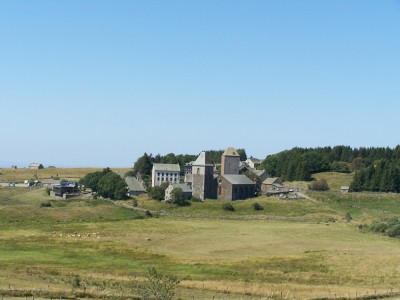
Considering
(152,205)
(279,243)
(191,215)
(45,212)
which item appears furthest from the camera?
(152,205)

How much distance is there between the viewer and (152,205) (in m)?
111

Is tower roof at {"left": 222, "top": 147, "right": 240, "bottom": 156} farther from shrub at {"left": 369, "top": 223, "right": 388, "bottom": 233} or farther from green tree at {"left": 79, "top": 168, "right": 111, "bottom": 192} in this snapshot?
shrub at {"left": 369, "top": 223, "right": 388, "bottom": 233}

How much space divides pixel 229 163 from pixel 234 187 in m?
11.0

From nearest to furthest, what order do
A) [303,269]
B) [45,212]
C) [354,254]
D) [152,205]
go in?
[303,269] → [354,254] → [45,212] → [152,205]

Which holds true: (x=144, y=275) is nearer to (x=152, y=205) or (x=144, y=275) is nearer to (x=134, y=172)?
(x=152, y=205)

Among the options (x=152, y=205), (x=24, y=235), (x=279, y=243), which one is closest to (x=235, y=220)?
(x=152, y=205)

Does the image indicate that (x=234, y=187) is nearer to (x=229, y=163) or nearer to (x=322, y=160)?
(x=229, y=163)

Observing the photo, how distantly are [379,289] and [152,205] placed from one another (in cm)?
6838

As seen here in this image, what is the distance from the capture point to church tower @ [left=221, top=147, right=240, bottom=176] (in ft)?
425

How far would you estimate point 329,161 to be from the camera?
565ft

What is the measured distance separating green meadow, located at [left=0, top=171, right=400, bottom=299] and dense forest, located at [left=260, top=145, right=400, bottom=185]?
101ft

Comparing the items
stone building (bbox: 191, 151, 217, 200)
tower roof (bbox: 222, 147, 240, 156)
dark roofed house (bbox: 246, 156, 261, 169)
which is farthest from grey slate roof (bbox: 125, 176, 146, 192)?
dark roofed house (bbox: 246, 156, 261, 169)

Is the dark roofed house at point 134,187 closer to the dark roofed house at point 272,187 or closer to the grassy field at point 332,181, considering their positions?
the dark roofed house at point 272,187

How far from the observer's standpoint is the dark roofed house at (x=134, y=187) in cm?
12412
